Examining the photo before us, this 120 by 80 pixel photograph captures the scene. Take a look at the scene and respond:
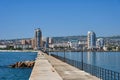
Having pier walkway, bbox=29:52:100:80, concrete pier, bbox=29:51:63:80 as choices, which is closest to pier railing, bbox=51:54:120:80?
pier walkway, bbox=29:52:100:80

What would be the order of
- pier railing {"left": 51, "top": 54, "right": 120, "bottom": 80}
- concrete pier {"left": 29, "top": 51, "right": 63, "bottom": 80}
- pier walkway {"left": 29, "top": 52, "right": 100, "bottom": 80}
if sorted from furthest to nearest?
concrete pier {"left": 29, "top": 51, "right": 63, "bottom": 80}
pier walkway {"left": 29, "top": 52, "right": 100, "bottom": 80}
pier railing {"left": 51, "top": 54, "right": 120, "bottom": 80}

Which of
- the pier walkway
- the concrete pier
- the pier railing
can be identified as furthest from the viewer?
the concrete pier

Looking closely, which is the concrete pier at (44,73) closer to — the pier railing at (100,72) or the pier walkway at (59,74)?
the pier walkway at (59,74)

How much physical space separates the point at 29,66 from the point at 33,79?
53.8 m

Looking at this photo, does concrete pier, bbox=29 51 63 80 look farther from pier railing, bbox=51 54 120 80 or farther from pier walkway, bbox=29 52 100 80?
pier railing, bbox=51 54 120 80

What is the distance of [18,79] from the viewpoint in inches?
1933

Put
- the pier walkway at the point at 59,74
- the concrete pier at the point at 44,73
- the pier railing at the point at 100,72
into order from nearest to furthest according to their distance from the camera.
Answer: the pier railing at the point at 100,72 < the pier walkway at the point at 59,74 < the concrete pier at the point at 44,73

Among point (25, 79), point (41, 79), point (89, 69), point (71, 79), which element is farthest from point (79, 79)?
point (25, 79)

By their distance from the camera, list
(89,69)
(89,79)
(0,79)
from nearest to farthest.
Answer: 1. (89,79)
2. (89,69)
3. (0,79)

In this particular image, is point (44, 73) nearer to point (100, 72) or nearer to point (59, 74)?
point (59, 74)

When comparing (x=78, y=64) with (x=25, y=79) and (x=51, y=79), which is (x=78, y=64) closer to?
(x=25, y=79)

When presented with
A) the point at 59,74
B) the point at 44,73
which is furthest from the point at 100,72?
the point at 44,73

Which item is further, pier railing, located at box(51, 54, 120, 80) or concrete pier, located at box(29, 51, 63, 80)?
concrete pier, located at box(29, 51, 63, 80)

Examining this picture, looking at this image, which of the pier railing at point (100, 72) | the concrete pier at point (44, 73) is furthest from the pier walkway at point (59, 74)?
the pier railing at point (100, 72)
